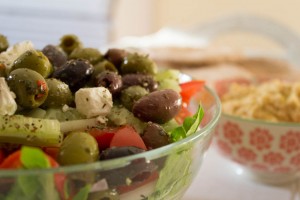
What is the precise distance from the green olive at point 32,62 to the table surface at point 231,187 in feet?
1.56

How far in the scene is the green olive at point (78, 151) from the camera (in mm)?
698

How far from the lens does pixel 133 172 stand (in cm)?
69

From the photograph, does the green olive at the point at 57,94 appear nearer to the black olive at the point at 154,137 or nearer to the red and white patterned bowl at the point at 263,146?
the black olive at the point at 154,137

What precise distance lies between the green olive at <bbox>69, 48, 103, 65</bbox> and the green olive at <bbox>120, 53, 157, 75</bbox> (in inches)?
2.2

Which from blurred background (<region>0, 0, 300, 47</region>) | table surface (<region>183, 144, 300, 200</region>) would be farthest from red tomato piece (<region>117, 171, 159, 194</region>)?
blurred background (<region>0, 0, 300, 47</region>)

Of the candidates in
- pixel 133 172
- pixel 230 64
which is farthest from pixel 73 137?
pixel 230 64

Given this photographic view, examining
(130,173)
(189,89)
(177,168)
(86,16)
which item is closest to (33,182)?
(130,173)

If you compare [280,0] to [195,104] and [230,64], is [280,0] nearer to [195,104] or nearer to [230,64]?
[230,64]

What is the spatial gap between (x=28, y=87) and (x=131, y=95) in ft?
0.64

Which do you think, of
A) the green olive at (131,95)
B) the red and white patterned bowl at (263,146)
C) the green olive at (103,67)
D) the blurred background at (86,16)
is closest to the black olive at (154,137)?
the green olive at (131,95)

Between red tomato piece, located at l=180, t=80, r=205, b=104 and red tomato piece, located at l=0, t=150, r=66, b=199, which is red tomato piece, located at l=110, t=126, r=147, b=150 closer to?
red tomato piece, located at l=0, t=150, r=66, b=199

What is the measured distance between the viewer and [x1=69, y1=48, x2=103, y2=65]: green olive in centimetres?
101

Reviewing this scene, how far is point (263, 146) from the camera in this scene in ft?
3.97

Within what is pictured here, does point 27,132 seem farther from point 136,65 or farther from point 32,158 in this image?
point 136,65
